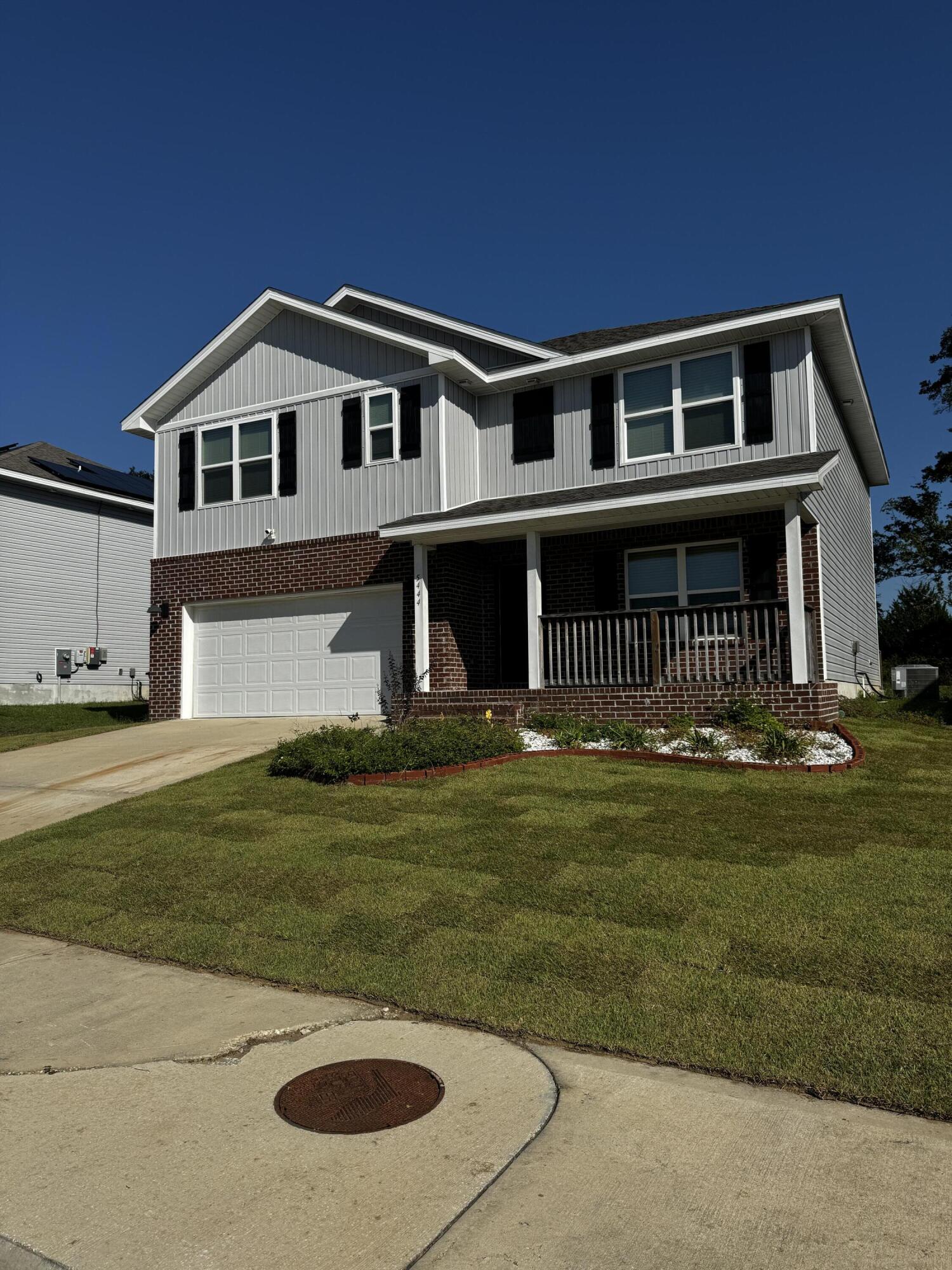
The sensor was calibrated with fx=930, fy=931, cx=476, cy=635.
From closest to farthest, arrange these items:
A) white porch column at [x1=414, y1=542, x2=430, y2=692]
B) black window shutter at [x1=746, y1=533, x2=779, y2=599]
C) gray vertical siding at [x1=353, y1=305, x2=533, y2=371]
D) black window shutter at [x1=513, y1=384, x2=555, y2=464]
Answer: black window shutter at [x1=746, y1=533, x2=779, y2=599] → white porch column at [x1=414, y1=542, x2=430, y2=692] → black window shutter at [x1=513, y1=384, x2=555, y2=464] → gray vertical siding at [x1=353, y1=305, x2=533, y2=371]

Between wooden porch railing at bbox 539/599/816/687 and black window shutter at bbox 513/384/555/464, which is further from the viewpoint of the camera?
black window shutter at bbox 513/384/555/464

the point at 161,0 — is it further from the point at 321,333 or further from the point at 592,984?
the point at 592,984

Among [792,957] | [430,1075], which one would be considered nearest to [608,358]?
[792,957]

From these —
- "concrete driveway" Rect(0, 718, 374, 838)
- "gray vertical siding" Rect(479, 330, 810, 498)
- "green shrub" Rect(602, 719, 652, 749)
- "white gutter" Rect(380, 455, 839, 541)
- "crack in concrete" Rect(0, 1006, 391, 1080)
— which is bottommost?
"crack in concrete" Rect(0, 1006, 391, 1080)

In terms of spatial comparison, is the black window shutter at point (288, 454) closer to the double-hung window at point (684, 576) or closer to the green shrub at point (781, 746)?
the double-hung window at point (684, 576)

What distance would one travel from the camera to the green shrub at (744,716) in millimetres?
11164

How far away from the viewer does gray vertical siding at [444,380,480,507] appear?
16.1m

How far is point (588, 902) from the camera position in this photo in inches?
225

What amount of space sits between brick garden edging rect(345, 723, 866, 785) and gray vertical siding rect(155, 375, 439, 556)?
6.52 metres

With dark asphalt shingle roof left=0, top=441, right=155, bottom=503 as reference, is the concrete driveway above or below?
below

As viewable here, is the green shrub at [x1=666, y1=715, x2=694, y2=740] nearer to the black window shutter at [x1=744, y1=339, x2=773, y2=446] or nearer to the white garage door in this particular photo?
the black window shutter at [x1=744, y1=339, x2=773, y2=446]

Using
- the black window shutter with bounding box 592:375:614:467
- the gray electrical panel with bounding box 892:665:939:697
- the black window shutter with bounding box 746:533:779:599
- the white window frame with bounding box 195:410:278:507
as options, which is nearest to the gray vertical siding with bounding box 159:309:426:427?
the white window frame with bounding box 195:410:278:507

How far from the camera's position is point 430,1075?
12.5ft

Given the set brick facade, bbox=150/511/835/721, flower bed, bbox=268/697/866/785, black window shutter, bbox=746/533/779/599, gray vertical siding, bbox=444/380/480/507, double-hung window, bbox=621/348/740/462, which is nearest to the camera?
flower bed, bbox=268/697/866/785
